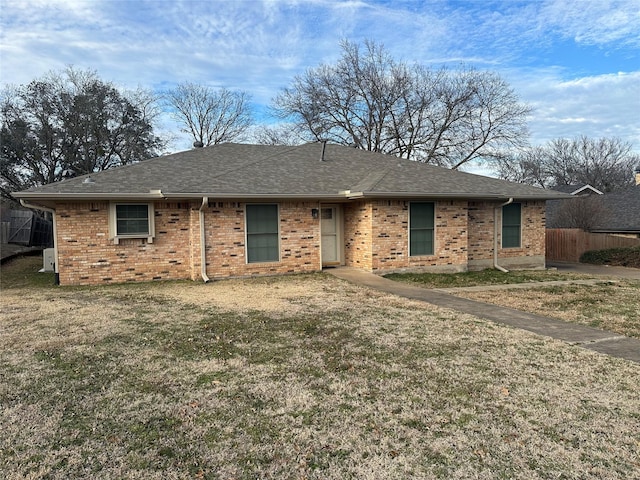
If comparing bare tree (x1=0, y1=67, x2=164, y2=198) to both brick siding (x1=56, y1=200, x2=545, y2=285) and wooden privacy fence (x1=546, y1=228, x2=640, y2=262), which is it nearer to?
brick siding (x1=56, y1=200, x2=545, y2=285)

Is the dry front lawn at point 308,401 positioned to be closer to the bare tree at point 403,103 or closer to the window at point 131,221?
the window at point 131,221

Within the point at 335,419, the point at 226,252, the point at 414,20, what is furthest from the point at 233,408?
the point at 414,20

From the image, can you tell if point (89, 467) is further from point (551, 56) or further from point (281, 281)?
point (551, 56)

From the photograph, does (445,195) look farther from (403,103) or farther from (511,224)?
(403,103)

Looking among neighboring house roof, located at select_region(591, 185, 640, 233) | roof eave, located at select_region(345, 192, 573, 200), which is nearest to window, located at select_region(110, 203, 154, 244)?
roof eave, located at select_region(345, 192, 573, 200)

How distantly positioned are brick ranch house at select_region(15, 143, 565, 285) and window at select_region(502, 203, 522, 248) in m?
0.03

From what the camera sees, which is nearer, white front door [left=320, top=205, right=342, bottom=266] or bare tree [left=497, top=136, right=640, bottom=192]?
white front door [left=320, top=205, right=342, bottom=266]

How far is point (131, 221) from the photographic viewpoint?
34.6ft

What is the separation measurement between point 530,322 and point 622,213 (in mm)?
18412

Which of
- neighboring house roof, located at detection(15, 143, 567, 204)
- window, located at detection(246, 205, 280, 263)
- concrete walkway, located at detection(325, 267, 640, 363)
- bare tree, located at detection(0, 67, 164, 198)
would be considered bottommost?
concrete walkway, located at detection(325, 267, 640, 363)

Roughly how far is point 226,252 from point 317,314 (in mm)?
4846

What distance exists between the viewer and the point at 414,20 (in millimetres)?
12344

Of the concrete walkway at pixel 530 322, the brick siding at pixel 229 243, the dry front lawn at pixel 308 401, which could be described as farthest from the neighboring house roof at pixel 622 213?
the dry front lawn at pixel 308 401

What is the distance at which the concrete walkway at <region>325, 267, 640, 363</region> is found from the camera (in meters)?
4.98
